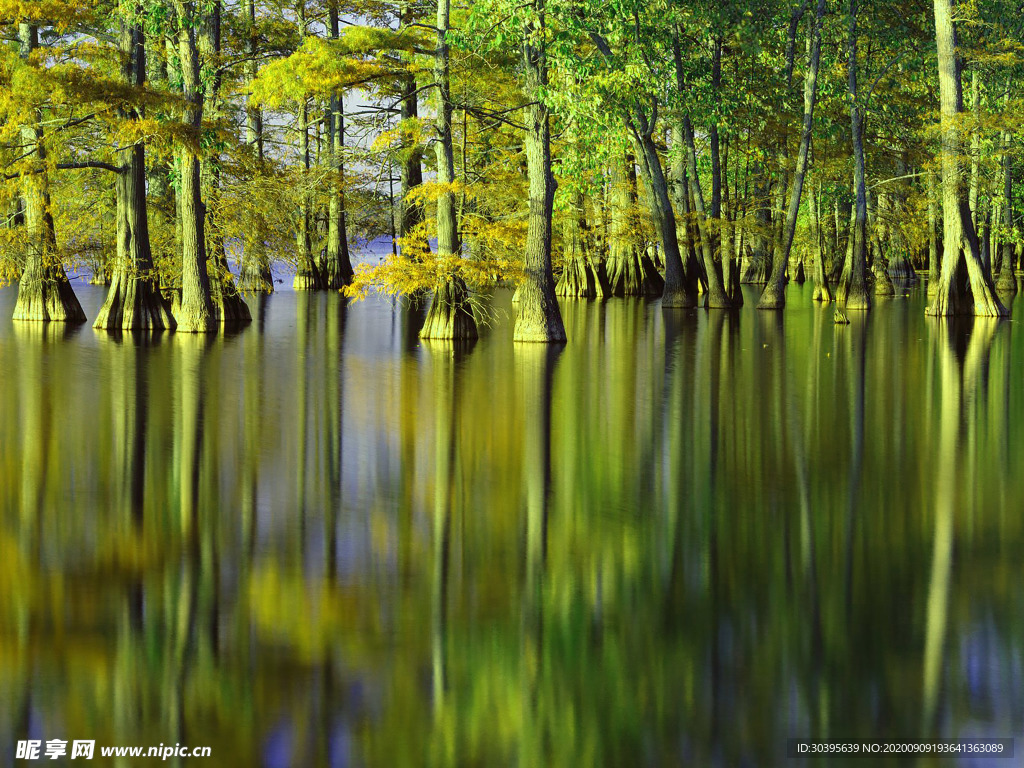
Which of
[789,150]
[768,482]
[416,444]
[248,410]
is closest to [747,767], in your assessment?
[768,482]

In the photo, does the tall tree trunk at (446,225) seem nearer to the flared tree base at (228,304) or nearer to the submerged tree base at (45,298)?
the flared tree base at (228,304)

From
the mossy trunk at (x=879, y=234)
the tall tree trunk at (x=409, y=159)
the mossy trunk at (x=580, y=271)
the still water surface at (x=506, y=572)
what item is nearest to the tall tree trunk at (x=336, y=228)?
the tall tree trunk at (x=409, y=159)

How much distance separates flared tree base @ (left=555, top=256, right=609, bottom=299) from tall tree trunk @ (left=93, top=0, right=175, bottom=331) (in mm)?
20782

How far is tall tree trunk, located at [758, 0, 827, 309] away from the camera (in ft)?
110

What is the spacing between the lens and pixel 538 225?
79.1 feet

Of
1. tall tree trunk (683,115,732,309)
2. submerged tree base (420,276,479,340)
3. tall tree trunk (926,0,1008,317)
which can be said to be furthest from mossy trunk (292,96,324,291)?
tall tree trunk (926,0,1008,317)

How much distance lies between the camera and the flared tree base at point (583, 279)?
149 ft

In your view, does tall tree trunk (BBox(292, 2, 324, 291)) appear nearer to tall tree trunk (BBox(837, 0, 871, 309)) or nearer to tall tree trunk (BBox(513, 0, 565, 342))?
tall tree trunk (BBox(513, 0, 565, 342))

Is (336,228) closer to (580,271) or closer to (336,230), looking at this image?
(336,230)

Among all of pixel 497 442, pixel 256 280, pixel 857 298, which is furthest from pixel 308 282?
pixel 497 442

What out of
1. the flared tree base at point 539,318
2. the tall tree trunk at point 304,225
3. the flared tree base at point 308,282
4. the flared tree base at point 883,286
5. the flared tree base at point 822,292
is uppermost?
the tall tree trunk at point 304,225

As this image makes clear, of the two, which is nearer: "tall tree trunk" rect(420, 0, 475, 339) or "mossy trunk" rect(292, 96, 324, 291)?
"tall tree trunk" rect(420, 0, 475, 339)

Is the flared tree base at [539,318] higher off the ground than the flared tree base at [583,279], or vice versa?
the flared tree base at [583,279]

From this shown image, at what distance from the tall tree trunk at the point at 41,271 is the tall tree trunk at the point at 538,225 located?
11.4 meters
